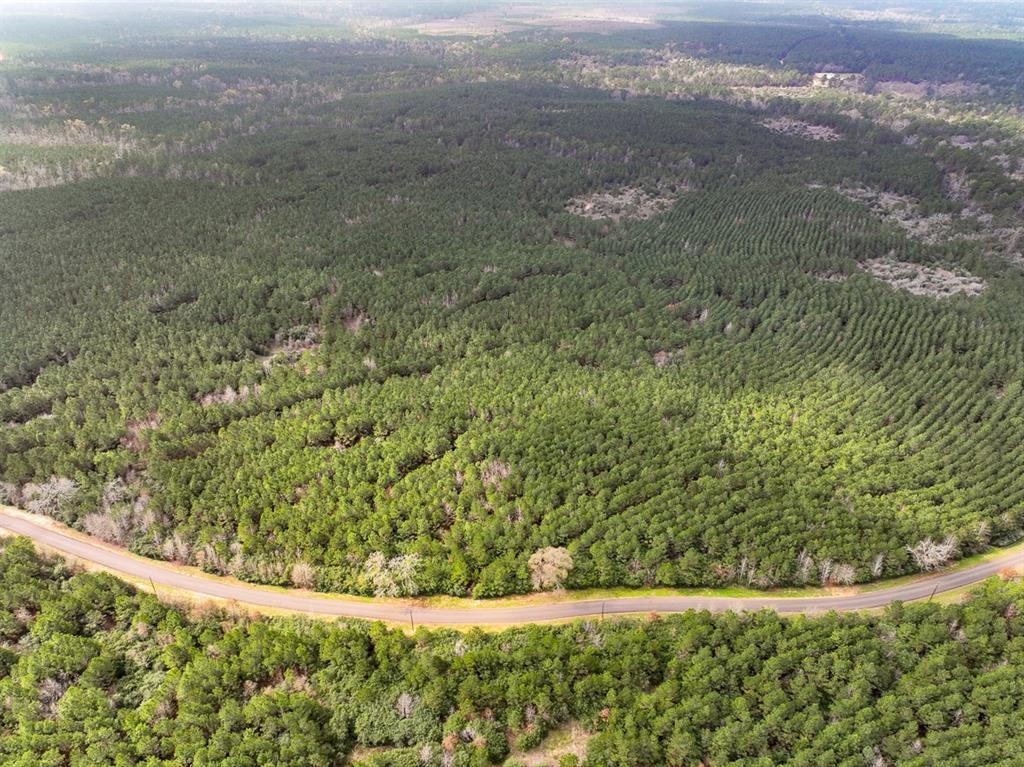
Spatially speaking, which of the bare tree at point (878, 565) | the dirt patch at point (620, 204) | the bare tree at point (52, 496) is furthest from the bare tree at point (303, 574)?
the dirt patch at point (620, 204)

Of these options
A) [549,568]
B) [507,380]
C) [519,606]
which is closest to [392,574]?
[519,606]

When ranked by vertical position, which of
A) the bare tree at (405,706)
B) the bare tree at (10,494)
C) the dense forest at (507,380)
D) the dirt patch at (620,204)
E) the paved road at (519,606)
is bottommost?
the paved road at (519,606)

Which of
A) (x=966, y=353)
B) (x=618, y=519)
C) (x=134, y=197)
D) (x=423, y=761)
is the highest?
(x=134, y=197)

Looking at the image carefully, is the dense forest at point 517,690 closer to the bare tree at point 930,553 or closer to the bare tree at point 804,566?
the bare tree at point 930,553

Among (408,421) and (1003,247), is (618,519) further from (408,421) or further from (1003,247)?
(1003,247)

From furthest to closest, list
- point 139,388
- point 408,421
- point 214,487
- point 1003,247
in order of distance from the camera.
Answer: point 1003,247 → point 139,388 → point 408,421 → point 214,487

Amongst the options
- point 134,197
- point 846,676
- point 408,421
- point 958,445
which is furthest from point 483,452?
point 134,197
